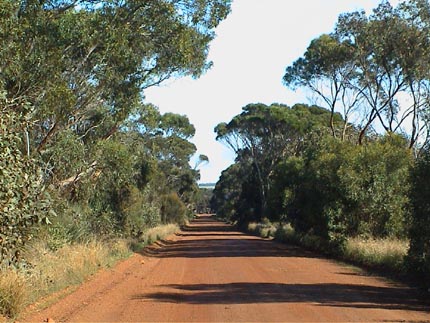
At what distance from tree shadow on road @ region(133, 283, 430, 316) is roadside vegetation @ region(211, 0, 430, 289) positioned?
61.0 inches

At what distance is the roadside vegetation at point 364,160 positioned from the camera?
19.4 metres

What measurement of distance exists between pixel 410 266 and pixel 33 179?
10167mm

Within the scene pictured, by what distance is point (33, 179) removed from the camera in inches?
411

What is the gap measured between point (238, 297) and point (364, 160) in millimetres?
14988

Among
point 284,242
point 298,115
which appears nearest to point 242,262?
point 284,242

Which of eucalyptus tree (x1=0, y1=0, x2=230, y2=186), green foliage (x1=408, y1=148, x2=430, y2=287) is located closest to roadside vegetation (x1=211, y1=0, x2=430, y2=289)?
green foliage (x1=408, y1=148, x2=430, y2=287)

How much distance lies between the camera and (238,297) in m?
13.4

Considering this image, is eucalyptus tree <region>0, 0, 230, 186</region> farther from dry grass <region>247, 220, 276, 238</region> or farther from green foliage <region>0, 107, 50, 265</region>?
dry grass <region>247, 220, 276, 238</region>

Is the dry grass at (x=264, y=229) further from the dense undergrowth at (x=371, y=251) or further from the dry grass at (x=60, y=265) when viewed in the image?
the dry grass at (x=60, y=265)

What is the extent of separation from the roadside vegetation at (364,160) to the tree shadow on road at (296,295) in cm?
155

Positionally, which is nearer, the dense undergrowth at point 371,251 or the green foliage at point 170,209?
the dense undergrowth at point 371,251

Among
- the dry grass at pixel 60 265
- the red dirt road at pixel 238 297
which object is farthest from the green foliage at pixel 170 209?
the red dirt road at pixel 238 297

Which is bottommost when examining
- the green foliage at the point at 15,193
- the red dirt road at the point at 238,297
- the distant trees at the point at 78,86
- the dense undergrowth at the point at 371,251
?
the red dirt road at the point at 238,297

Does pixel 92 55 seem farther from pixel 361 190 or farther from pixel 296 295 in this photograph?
pixel 361 190
